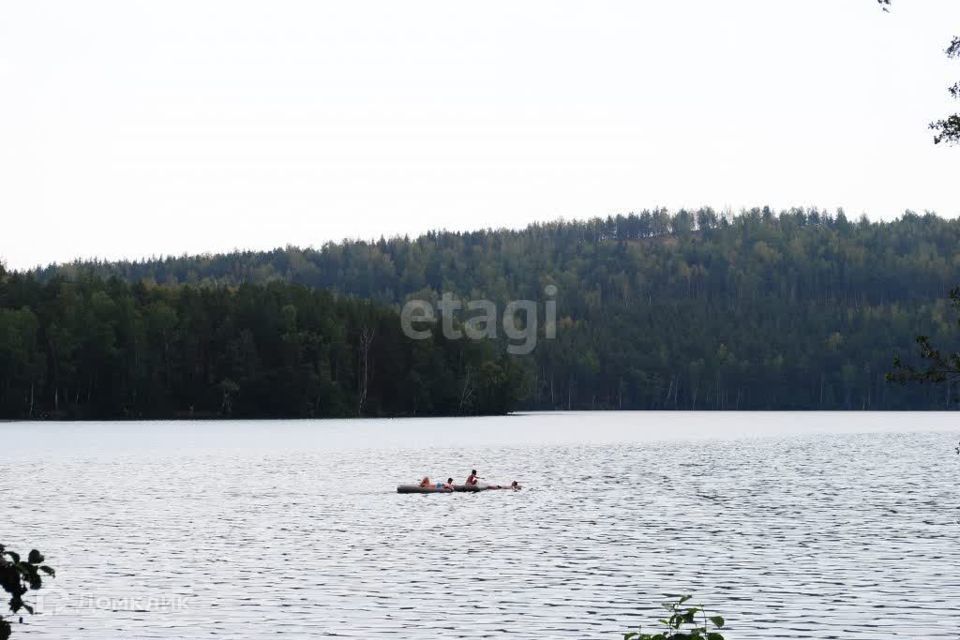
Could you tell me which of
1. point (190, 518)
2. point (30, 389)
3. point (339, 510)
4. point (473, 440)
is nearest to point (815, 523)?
point (339, 510)

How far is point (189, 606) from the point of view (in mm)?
34719

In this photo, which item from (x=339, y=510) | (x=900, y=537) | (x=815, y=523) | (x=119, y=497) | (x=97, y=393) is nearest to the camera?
(x=900, y=537)

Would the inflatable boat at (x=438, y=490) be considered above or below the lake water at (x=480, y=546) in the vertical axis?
above

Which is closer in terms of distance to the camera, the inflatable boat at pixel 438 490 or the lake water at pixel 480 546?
Result: the lake water at pixel 480 546

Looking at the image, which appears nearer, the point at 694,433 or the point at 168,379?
the point at 694,433

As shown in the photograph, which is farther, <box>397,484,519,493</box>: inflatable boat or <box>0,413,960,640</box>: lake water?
<box>397,484,519,493</box>: inflatable boat

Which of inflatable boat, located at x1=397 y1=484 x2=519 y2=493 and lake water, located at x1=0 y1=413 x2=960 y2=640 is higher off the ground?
inflatable boat, located at x1=397 y1=484 x2=519 y2=493

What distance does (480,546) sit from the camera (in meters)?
49.0

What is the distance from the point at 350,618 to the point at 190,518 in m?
28.2

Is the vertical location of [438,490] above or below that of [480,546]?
above

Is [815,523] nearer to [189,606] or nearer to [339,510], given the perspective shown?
[339,510]

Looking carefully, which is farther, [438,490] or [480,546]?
[438,490]

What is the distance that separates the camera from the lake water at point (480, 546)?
3278 centimetres

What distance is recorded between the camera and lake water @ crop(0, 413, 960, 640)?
32.8m
